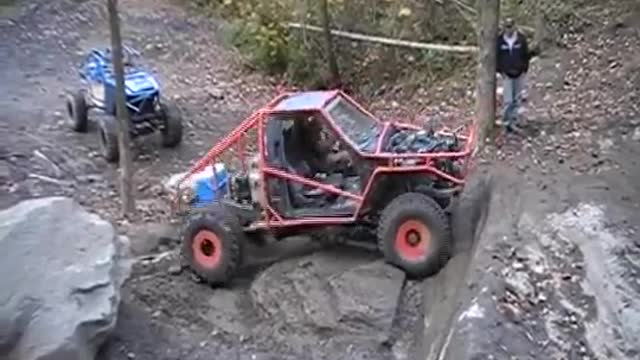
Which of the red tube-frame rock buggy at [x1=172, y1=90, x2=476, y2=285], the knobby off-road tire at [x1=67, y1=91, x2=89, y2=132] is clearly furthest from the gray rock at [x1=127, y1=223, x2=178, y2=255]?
the knobby off-road tire at [x1=67, y1=91, x2=89, y2=132]

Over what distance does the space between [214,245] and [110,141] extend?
420cm

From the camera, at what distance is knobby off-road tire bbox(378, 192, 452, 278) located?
9141 millimetres

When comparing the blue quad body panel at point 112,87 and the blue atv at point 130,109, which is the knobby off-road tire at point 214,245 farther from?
the blue quad body panel at point 112,87

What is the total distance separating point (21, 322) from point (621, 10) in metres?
9.26

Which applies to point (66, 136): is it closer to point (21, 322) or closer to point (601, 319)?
point (21, 322)

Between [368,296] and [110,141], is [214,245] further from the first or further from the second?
[110,141]

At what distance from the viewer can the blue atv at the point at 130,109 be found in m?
13.9

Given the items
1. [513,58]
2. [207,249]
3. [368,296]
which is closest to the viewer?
[368,296]

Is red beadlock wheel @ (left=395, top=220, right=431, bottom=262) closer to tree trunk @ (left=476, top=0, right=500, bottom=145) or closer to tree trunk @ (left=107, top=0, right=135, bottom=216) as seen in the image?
tree trunk @ (left=476, top=0, right=500, bottom=145)

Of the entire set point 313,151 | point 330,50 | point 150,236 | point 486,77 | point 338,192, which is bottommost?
point 150,236

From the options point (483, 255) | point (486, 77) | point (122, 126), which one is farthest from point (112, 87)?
point (483, 255)

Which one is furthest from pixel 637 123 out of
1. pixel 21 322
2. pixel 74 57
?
pixel 74 57

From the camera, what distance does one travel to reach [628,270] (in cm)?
773

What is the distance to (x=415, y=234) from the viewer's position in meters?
9.20
